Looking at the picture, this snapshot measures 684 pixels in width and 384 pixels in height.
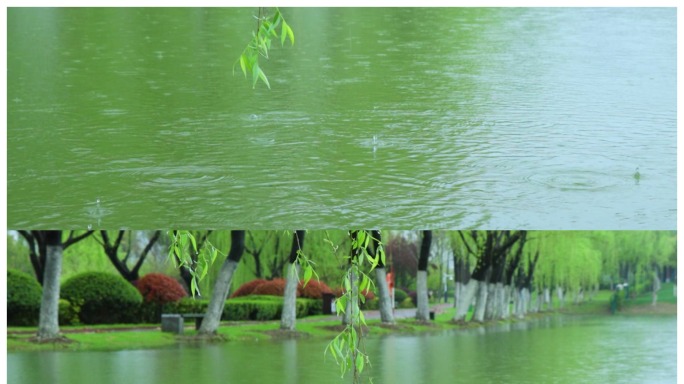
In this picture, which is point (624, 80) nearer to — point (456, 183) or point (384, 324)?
point (456, 183)

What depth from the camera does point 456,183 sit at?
4738 millimetres

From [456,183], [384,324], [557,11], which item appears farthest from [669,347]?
[456,183]

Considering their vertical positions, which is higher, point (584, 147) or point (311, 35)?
point (311, 35)

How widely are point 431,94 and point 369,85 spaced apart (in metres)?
0.38

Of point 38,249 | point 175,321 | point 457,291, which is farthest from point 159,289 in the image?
point 457,291

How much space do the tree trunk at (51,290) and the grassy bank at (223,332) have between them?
2.7 inches

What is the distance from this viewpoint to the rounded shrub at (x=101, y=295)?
6.85 metres

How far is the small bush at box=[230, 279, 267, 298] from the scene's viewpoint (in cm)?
681

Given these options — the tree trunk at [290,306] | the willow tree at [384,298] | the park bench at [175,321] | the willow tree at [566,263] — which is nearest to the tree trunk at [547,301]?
the willow tree at [566,263]

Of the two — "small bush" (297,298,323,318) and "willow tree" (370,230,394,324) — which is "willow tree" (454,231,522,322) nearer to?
"willow tree" (370,230,394,324)

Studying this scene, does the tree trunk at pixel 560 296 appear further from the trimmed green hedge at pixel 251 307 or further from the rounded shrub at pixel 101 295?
the rounded shrub at pixel 101 295

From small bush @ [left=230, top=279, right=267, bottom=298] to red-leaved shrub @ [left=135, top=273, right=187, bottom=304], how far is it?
1.25 ft

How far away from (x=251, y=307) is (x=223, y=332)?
284mm

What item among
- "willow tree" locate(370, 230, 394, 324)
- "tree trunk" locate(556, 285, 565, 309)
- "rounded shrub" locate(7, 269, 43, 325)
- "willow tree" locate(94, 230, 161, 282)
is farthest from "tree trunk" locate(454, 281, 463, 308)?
"rounded shrub" locate(7, 269, 43, 325)
